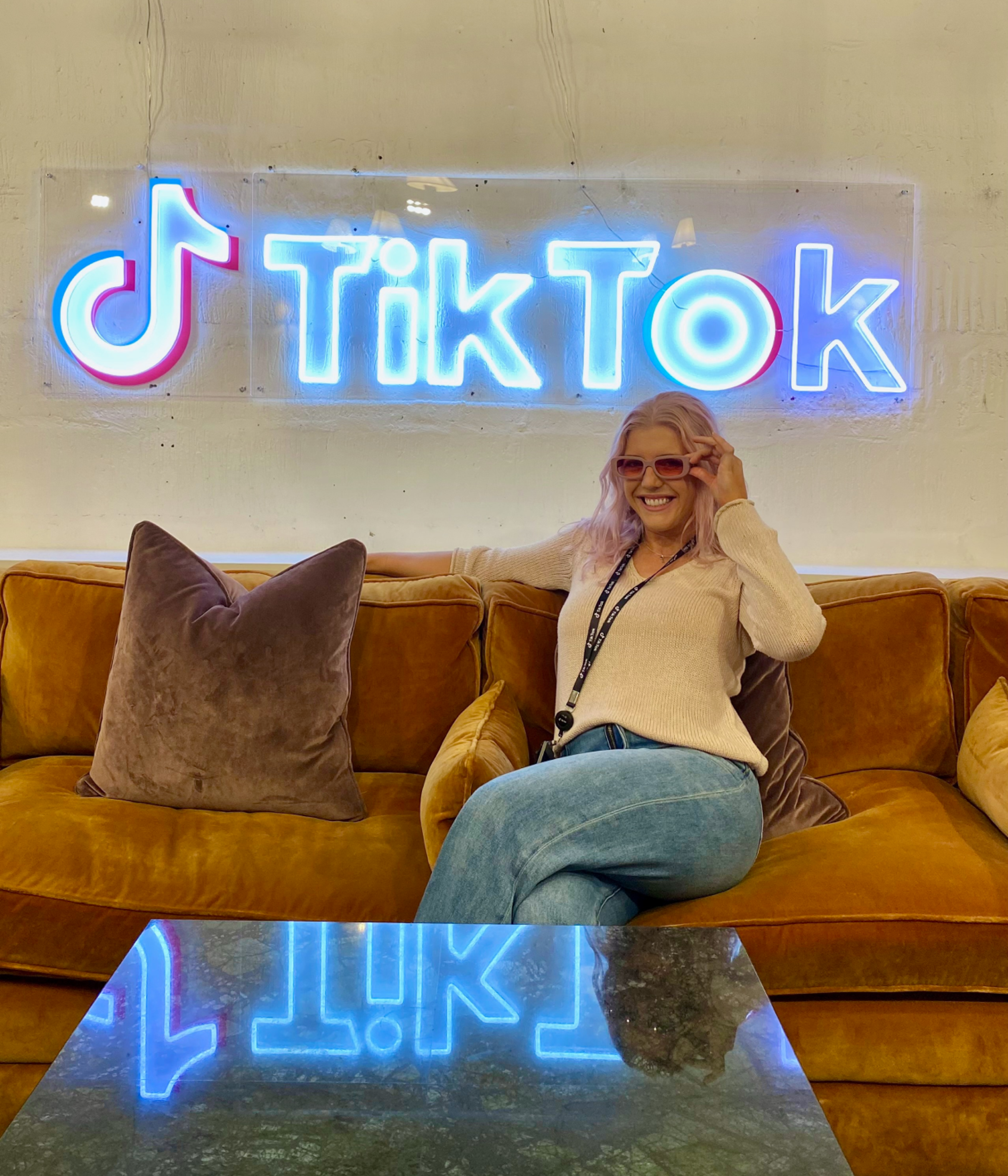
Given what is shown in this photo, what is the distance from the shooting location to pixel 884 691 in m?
2.29

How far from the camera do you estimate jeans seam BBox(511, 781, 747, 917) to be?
1.57m

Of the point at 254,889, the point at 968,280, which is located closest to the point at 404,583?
the point at 254,889

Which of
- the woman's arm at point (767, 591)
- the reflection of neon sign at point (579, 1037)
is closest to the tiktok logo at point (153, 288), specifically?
the woman's arm at point (767, 591)

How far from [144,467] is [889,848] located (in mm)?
2159

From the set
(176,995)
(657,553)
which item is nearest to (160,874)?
(176,995)

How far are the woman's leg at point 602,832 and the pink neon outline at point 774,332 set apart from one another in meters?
1.45

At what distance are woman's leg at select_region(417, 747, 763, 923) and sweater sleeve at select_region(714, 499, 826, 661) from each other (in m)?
0.28

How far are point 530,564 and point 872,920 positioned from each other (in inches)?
42.1

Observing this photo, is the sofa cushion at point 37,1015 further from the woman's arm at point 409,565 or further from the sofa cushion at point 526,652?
the woman's arm at point 409,565

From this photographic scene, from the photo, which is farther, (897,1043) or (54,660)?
(54,660)

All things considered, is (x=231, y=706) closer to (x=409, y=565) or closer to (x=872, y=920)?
(x=409, y=565)

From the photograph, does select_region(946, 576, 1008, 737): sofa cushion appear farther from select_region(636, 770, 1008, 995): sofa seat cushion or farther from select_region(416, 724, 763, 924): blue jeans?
select_region(416, 724, 763, 924): blue jeans

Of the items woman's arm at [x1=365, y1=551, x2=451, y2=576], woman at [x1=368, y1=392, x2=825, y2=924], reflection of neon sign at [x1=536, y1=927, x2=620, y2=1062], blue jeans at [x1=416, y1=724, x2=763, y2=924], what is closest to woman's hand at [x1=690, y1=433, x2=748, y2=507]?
woman at [x1=368, y1=392, x2=825, y2=924]

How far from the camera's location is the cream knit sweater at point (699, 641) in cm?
192
